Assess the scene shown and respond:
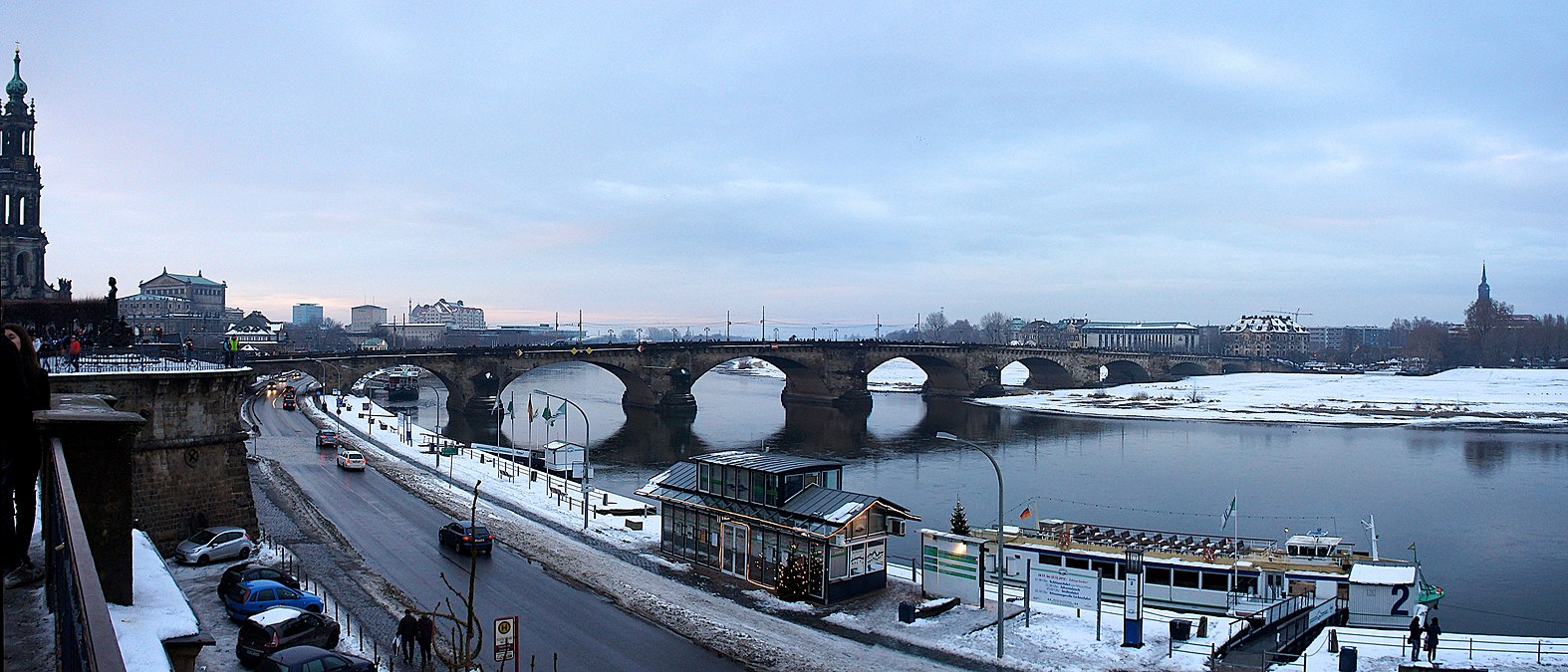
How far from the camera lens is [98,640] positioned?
3.57 meters

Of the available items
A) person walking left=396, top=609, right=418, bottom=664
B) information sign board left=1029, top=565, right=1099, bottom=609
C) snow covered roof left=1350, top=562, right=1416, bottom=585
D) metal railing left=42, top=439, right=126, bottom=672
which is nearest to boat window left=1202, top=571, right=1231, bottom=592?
snow covered roof left=1350, top=562, right=1416, bottom=585

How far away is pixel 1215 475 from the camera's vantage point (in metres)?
58.1

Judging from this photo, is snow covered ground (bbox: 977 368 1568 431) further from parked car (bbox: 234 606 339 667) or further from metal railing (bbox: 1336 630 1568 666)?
parked car (bbox: 234 606 339 667)

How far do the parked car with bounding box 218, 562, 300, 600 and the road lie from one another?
291 cm

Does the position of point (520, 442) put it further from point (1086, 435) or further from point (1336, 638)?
point (1336, 638)

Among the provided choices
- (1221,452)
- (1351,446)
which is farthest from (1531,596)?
(1351,446)

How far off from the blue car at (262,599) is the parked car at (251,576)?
2.47ft

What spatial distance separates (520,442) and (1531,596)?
60293 millimetres

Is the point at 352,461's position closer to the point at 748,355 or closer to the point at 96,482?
the point at 96,482

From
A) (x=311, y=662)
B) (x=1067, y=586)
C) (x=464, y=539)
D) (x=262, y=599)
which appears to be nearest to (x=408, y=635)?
(x=311, y=662)

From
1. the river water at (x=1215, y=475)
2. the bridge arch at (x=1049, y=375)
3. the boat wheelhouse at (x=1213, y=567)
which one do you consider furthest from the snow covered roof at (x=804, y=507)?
the bridge arch at (x=1049, y=375)

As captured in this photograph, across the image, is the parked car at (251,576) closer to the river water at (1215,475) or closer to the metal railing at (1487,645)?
the river water at (1215,475)

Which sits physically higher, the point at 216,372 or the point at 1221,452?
the point at 216,372

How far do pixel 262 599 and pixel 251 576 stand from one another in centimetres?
203
